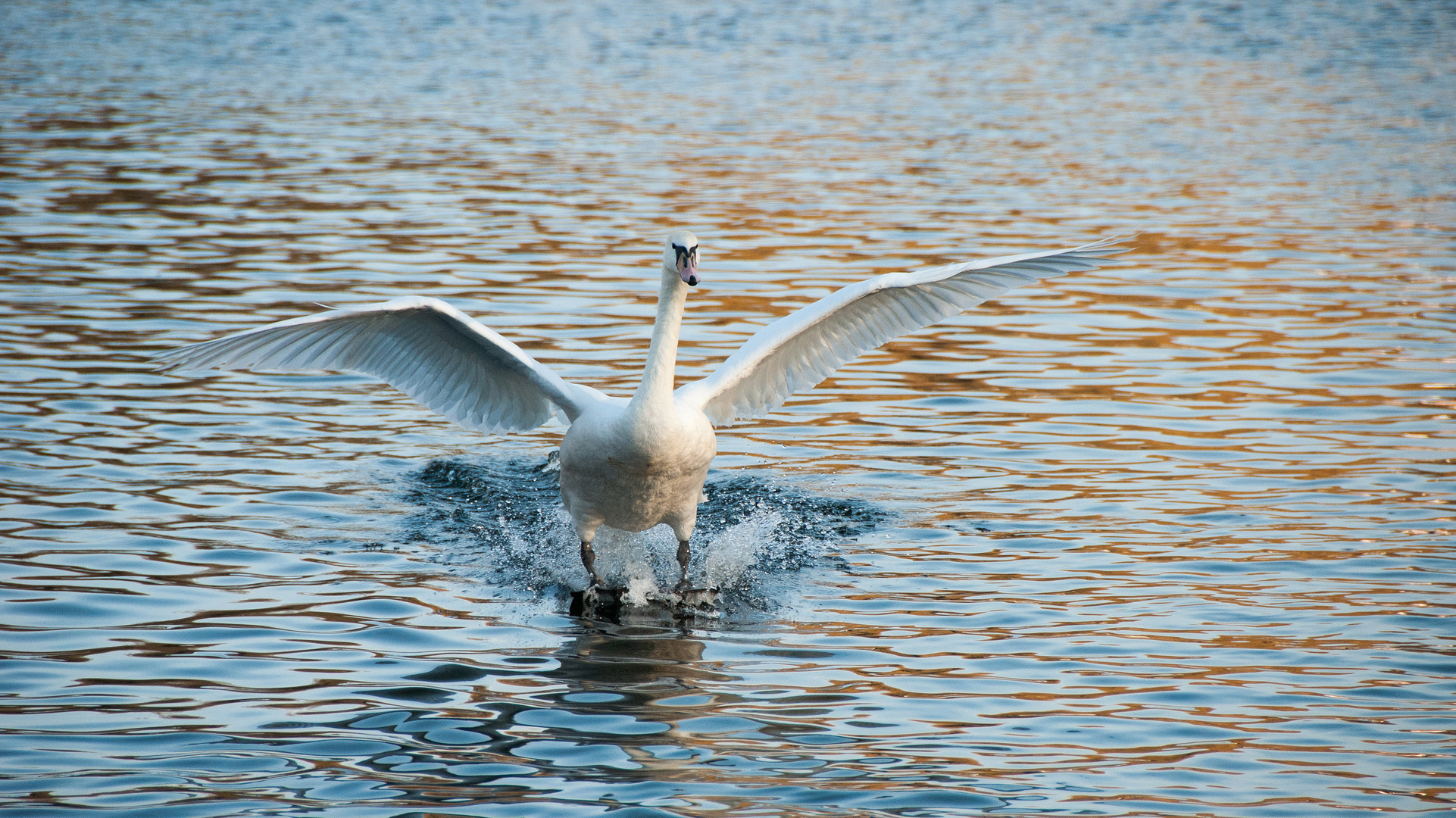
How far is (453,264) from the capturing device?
14766 mm

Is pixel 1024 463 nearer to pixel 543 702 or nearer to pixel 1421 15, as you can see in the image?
pixel 543 702

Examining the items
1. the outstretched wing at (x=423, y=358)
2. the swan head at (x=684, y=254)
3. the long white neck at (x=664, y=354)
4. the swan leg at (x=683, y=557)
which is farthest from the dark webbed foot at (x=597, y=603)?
the swan head at (x=684, y=254)

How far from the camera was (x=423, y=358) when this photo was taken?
27.3ft

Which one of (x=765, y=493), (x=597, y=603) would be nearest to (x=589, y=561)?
(x=597, y=603)

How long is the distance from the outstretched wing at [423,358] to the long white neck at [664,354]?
580 millimetres

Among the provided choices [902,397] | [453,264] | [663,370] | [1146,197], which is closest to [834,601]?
[663,370]

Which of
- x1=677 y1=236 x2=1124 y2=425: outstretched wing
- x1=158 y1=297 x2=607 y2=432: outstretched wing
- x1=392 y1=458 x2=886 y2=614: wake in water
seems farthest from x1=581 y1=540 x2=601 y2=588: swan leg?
x1=677 y1=236 x2=1124 y2=425: outstretched wing

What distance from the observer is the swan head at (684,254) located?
711cm

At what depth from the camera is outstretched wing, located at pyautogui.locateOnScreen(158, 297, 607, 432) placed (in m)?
7.32

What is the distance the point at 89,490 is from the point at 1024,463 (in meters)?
5.74

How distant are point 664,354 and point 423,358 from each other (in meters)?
1.63

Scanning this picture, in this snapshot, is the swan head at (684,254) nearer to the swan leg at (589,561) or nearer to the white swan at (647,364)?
the white swan at (647,364)

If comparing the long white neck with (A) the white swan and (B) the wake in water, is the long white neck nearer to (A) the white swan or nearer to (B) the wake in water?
(A) the white swan

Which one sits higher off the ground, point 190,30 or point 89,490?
point 190,30
